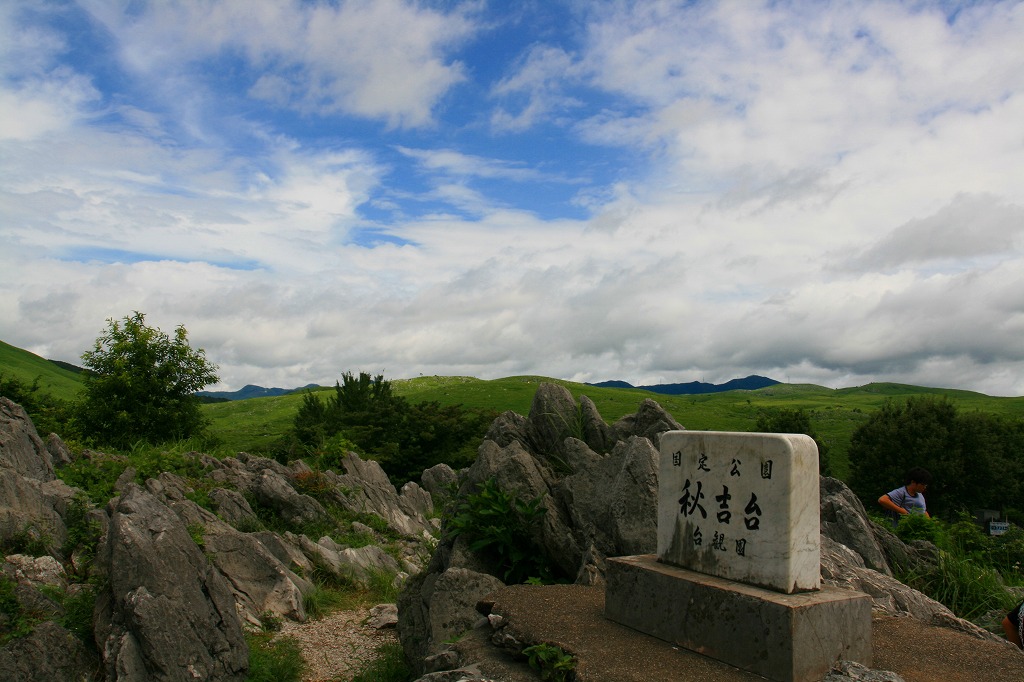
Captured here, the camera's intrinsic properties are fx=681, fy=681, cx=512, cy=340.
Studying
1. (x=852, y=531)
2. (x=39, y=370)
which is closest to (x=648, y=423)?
(x=852, y=531)

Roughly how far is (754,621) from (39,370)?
10458 centimetres

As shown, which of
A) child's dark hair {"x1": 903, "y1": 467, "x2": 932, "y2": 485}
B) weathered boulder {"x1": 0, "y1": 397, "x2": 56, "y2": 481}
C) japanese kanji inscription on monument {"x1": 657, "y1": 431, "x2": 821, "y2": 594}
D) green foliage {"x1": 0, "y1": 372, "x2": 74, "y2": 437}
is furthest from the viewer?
green foliage {"x1": 0, "y1": 372, "x2": 74, "y2": 437}

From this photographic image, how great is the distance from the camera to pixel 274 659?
38.0 feet

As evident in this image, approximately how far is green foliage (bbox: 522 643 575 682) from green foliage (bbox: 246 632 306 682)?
19.1 feet

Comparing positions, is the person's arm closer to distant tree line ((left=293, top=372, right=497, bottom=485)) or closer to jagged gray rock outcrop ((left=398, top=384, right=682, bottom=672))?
jagged gray rock outcrop ((left=398, top=384, right=682, bottom=672))

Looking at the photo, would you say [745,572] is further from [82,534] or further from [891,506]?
[82,534]

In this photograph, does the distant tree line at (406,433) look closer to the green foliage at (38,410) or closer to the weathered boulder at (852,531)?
the green foliage at (38,410)

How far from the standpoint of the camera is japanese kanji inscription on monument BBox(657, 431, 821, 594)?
6.84 metres

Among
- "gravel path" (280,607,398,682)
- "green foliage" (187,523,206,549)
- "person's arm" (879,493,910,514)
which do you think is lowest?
"gravel path" (280,607,398,682)

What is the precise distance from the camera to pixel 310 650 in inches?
497

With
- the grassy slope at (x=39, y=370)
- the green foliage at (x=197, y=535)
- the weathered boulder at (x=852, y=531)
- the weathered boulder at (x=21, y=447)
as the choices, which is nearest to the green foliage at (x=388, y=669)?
the green foliage at (x=197, y=535)

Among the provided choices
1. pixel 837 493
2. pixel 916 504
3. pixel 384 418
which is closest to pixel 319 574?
pixel 837 493

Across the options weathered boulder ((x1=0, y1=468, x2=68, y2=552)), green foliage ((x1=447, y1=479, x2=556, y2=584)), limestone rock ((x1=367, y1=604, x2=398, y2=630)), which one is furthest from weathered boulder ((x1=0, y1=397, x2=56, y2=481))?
green foliage ((x1=447, y1=479, x2=556, y2=584))

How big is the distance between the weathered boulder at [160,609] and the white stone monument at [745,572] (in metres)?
6.35
